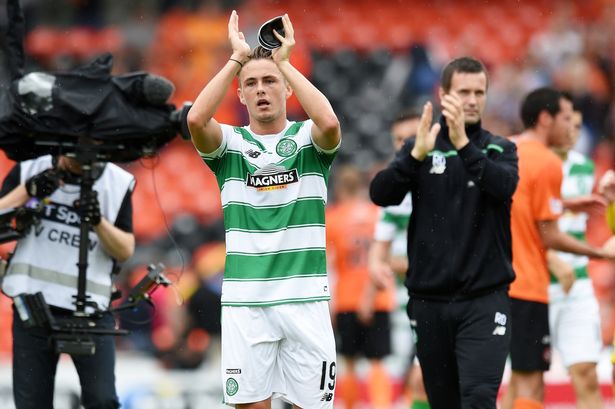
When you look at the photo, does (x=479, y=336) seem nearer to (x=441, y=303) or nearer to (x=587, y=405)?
(x=441, y=303)

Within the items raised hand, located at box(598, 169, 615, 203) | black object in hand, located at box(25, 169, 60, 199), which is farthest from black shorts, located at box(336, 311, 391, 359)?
black object in hand, located at box(25, 169, 60, 199)

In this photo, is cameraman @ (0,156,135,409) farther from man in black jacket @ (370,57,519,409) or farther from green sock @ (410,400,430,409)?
green sock @ (410,400,430,409)

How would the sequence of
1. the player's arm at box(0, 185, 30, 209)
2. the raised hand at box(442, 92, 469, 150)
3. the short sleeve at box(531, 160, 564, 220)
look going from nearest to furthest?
the raised hand at box(442, 92, 469, 150) → the player's arm at box(0, 185, 30, 209) → the short sleeve at box(531, 160, 564, 220)

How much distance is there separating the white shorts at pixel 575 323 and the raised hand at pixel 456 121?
267 cm

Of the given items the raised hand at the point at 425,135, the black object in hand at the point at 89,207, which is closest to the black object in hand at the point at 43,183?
the black object in hand at the point at 89,207

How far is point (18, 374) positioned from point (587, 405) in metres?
4.15

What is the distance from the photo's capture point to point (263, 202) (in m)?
6.27

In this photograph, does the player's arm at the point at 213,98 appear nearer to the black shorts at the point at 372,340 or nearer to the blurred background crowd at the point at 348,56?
the black shorts at the point at 372,340

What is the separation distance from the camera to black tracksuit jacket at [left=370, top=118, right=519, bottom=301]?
7.08 metres

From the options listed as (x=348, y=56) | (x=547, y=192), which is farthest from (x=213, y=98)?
(x=348, y=56)

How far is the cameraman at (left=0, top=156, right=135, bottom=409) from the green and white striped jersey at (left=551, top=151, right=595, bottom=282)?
3.62 m

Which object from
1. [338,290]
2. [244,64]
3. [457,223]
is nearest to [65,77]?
[244,64]

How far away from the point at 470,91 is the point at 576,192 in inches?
107

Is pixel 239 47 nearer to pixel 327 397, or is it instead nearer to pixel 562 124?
pixel 327 397
